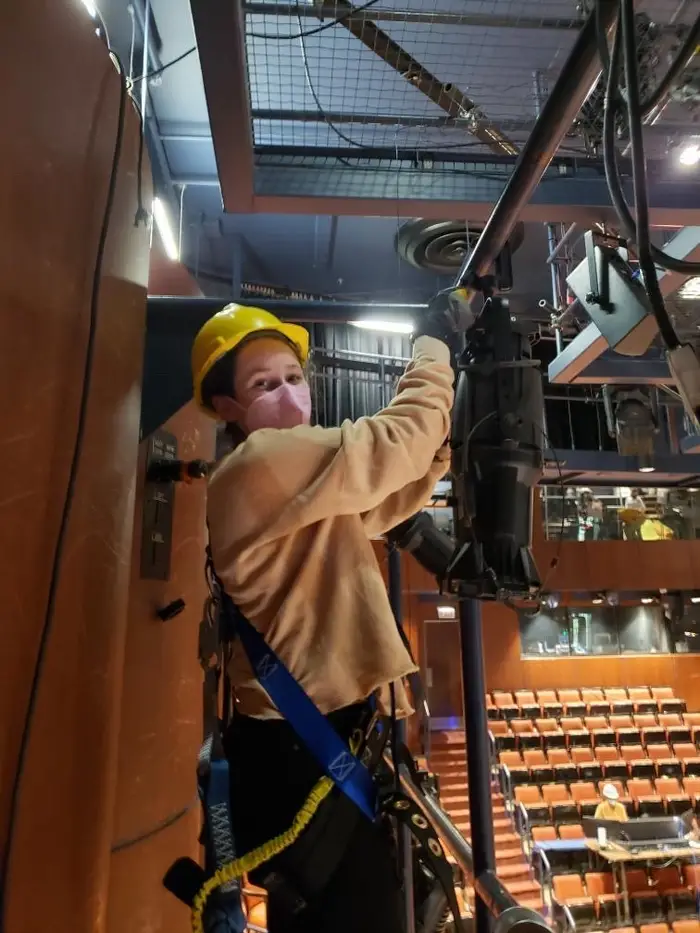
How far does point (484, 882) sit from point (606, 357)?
11.2 ft

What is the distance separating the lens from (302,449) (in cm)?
115

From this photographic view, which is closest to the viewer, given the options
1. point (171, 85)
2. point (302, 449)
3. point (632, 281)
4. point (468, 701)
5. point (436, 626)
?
point (302, 449)

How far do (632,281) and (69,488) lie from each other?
1373mm

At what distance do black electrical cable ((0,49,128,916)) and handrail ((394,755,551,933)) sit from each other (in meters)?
0.60

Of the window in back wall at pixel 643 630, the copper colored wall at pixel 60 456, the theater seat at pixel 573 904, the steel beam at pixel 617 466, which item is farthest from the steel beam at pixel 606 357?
the window in back wall at pixel 643 630

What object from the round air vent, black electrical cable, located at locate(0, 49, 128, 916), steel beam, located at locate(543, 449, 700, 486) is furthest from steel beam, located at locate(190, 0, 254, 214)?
steel beam, located at locate(543, 449, 700, 486)

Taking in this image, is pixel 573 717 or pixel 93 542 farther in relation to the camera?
pixel 573 717

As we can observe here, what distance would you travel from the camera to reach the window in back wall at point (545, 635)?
1269 centimetres

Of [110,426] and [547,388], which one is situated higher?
[547,388]

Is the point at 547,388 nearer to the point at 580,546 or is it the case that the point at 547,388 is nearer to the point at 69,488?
the point at 580,546

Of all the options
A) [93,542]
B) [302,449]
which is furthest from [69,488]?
[302,449]

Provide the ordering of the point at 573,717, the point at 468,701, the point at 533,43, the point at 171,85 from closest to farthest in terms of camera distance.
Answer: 1. the point at 468,701
2. the point at 533,43
3. the point at 171,85
4. the point at 573,717

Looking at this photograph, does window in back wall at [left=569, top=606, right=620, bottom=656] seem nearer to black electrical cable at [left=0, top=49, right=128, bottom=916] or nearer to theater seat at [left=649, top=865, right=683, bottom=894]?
theater seat at [left=649, top=865, right=683, bottom=894]

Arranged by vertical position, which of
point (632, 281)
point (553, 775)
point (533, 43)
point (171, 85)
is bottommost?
point (553, 775)
